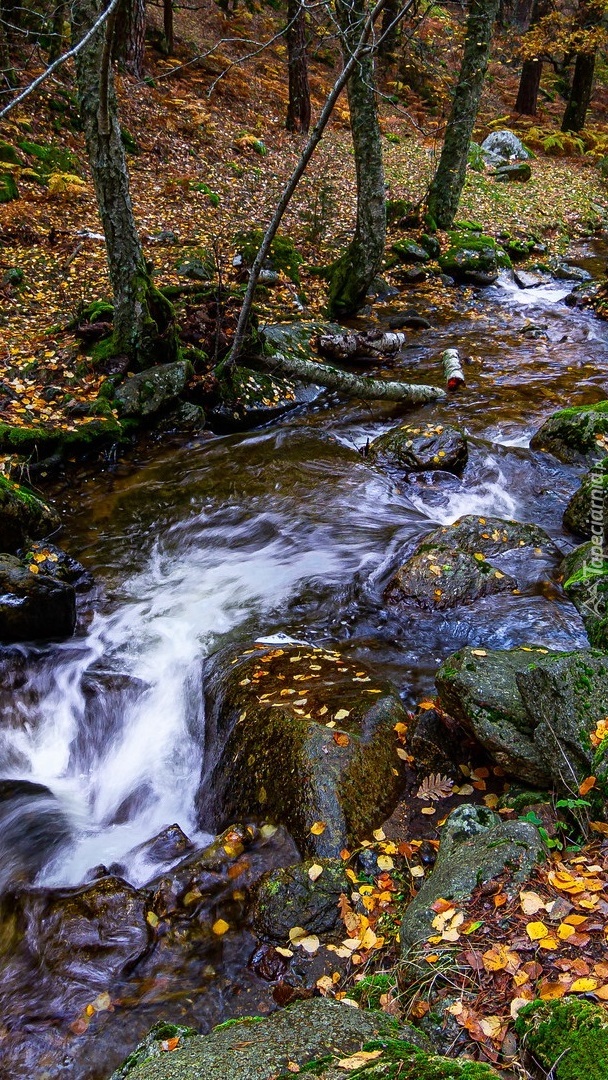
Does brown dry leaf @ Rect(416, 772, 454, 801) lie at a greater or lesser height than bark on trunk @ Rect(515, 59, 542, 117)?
lesser

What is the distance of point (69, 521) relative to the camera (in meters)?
7.37

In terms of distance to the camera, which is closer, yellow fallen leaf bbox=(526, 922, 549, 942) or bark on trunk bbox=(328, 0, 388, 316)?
yellow fallen leaf bbox=(526, 922, 549, 942)

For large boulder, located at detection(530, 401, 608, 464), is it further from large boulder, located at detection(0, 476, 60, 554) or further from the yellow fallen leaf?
the yellow fallen leaf

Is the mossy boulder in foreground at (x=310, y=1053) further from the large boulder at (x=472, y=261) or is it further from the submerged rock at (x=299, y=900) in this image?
the large boulder at (x=472, y=261)

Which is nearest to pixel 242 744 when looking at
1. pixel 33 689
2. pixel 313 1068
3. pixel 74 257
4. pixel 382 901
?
pixel 382 901

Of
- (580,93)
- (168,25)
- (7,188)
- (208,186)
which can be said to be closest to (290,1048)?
(7,188)

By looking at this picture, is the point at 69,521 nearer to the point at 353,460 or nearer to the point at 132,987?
the point at 353,460

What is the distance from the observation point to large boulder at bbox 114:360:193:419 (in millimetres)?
8539

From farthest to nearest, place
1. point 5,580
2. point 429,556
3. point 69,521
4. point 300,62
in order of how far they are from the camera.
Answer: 1. point 300,62
2. point 69,521
3. point 429,556
4. point 5,580

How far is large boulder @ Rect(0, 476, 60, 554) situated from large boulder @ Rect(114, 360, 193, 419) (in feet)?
6.75

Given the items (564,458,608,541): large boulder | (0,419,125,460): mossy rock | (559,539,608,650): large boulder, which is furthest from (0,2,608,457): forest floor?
(559,539,608,650): large boulder

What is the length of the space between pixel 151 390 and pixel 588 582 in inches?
231

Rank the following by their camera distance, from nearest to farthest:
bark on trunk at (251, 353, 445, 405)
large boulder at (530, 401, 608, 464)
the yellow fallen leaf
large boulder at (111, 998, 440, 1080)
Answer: large boulder at (111, 998, 440, 1080) → the yellow fallen leaf → large boulder at (530, 401, 608, 464) → bark on trunk at (251, 353, 445, 405)

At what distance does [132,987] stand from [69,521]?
495 centimetres
